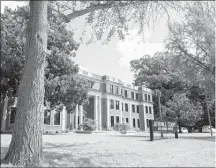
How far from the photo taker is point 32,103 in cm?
583

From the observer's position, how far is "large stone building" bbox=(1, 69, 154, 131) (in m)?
32.0

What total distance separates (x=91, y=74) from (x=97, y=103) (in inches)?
216

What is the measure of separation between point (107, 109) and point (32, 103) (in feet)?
116

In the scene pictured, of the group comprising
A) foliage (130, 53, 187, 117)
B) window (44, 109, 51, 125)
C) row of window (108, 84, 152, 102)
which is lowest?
window (44, 109, 51, 125)

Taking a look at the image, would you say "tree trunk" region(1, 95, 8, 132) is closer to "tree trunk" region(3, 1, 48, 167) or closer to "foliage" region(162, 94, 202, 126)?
"tree trunk" region(3, 1, 48, 167)

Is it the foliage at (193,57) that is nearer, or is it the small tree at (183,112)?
the foliage at (193,57)

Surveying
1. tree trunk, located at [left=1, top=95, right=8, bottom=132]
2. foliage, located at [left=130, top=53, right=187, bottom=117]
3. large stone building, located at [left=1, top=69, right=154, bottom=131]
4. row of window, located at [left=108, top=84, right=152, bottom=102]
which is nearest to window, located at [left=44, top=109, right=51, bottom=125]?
large stone building, located at [left=1, top=69, right=154, bottom=131]

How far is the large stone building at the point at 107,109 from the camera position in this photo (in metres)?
32.0

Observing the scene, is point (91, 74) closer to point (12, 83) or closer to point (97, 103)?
point (97, 103)

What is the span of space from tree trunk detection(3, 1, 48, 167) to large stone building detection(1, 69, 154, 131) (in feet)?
78.5

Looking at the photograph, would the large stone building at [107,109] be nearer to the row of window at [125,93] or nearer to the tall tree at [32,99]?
the row of window at [125,93]

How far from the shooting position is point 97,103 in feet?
129

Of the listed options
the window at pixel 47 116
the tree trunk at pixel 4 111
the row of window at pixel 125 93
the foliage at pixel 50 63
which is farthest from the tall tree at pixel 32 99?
the row of window at pixel 125 93

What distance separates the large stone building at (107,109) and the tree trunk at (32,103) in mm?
23912
